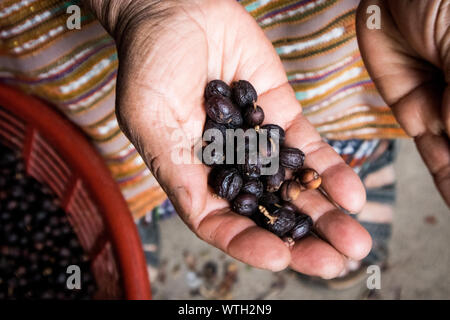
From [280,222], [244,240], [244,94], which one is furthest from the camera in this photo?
[244,94]

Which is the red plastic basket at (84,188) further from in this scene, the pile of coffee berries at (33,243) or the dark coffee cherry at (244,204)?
the dark coffee cherry at (244,204)

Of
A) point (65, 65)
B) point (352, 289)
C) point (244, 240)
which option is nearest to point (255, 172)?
point (244, 240)

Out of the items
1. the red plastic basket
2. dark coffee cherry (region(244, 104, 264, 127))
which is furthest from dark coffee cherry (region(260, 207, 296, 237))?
the red plastic basket

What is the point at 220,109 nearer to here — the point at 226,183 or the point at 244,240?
the point at 226,183

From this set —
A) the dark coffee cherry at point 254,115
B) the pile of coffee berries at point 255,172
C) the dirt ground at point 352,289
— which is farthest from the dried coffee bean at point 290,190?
the dirt ground at point 352,289

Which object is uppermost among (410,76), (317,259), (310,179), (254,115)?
(410,76)
